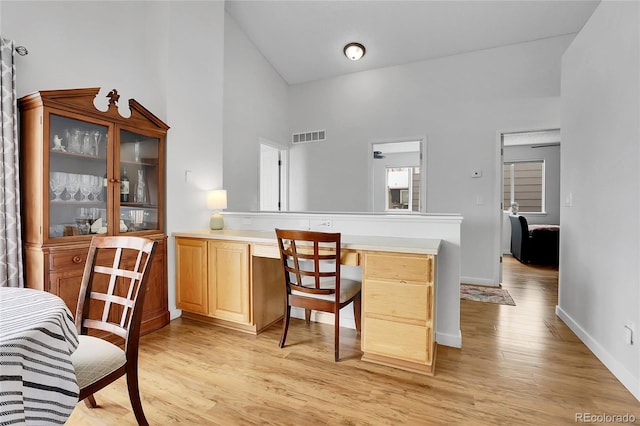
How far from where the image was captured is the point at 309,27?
13.3 ft

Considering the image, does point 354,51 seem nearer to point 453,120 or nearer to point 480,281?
point 453,120

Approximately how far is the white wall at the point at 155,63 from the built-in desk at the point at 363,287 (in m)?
0.33

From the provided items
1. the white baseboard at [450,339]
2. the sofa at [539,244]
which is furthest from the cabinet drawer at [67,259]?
the sofa at [539,244]

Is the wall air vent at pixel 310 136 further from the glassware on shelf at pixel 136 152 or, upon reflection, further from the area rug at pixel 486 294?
the area rug at pixel 486 294

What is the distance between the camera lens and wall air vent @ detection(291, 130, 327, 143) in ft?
16.7

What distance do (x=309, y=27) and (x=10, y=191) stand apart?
3.63 metres

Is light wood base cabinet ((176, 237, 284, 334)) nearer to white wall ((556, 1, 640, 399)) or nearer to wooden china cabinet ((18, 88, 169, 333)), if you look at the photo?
wooden china cabinet ((18, 88, 169, 333))

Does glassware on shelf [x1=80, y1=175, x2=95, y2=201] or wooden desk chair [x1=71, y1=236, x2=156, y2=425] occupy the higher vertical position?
glassware on shelf [x1=80, y1=175, x2=95, y2=201]

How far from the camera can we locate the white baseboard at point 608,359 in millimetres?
1819

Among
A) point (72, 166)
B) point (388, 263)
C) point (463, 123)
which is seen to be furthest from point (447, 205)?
point (72, 166)

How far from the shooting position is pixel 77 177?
2299 millimetres

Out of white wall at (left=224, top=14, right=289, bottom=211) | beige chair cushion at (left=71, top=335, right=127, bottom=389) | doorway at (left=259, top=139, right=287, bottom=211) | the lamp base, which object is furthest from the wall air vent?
beige chair cushion at (left=71, top=335, right=127, bottom=389)

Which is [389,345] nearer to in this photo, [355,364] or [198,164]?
[355,364]

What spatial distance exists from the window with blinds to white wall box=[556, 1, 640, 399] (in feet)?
15.6
